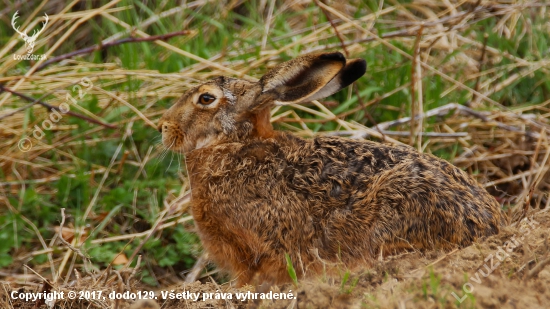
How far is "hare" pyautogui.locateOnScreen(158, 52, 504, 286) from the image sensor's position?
396 centimetres

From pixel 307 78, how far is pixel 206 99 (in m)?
0.73

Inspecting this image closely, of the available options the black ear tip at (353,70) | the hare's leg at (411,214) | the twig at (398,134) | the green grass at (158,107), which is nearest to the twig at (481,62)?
the green grass at (158,107)

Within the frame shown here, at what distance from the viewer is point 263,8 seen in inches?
308

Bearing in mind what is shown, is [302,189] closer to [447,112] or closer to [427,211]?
[427,211]

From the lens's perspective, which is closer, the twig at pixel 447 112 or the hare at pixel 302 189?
the hare at pixel 302 189

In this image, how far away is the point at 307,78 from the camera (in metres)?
4.35

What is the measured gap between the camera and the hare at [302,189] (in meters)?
3.96

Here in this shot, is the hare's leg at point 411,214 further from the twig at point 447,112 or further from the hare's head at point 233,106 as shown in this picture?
the twig at point 447,112

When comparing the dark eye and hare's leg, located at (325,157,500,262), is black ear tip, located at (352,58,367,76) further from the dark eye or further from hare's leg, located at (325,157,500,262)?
the dark eye

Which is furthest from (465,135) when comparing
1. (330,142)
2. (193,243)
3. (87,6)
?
Answer: (87,6)

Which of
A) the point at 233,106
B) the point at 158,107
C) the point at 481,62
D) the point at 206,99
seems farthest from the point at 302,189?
the point at 481,62

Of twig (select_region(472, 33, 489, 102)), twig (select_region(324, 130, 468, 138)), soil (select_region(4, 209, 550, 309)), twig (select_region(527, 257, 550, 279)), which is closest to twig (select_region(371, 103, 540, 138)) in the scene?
twig (select_region(324, 130, 468, 138))

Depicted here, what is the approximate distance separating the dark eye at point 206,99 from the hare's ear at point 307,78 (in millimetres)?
316

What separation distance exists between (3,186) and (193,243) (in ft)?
5.83
